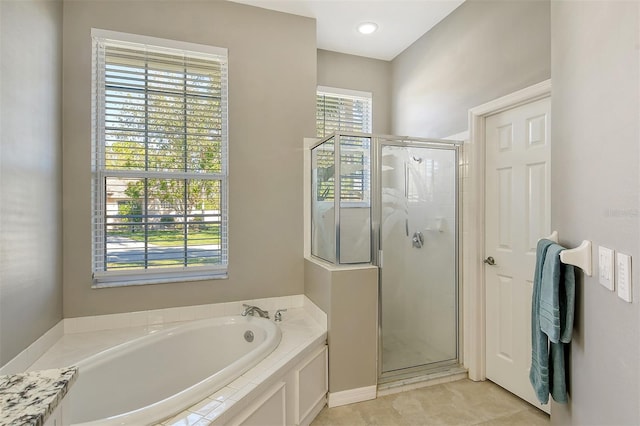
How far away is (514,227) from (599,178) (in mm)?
1333

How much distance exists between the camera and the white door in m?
2.09

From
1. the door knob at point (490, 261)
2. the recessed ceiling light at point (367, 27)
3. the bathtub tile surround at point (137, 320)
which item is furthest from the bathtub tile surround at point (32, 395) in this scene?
the recessed ceiling light at point (367, 27)

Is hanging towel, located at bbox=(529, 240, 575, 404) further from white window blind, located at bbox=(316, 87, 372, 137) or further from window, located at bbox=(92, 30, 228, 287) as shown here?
white window blind, located at bbox=(316, 87, 372, 137)

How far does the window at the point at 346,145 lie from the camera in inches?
91.9

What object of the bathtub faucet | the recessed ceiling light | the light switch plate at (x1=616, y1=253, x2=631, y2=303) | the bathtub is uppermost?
the recessed ceiling light

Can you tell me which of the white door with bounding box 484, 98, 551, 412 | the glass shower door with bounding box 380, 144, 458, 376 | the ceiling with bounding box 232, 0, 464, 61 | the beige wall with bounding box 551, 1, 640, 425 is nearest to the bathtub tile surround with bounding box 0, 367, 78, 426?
the beige wall with bounding box 551, 1, 640, 425

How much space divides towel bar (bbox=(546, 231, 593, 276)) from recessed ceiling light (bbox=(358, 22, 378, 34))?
8.10ft

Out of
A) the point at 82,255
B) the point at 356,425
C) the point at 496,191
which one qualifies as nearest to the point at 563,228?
the point at 496,191

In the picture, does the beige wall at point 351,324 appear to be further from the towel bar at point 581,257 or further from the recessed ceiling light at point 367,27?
the recessed ceiling light at point 367,27

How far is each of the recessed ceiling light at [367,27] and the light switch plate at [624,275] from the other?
2.63 meters

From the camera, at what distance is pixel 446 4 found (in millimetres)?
2590

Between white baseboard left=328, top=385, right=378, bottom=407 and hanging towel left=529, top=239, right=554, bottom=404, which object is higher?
hanging towel left=529, top=239, right=554, bottom=404

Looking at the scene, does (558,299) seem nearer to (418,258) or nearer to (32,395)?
(418,258)

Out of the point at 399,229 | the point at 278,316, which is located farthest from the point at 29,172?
the point at 399,229
